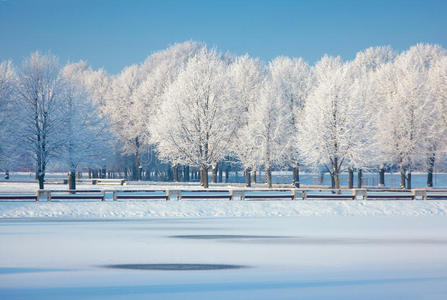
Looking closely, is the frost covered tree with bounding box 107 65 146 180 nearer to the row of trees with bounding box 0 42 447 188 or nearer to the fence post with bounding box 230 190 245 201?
the row of trees with bounding box 0 42 447 188

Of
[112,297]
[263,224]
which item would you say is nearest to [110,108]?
[263,224]

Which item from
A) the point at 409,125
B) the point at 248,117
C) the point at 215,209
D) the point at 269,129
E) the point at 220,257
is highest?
the point at 248,117

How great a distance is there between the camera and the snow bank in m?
30.7

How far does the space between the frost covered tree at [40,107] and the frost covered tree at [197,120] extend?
35.3ft

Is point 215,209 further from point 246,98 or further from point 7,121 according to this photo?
point 246,98

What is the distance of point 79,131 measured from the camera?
50.6 metres

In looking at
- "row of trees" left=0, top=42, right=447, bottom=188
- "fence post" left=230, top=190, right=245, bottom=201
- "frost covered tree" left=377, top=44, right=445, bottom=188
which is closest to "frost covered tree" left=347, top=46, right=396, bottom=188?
"row of trees" left=0, top=42, right=447, bottom=188

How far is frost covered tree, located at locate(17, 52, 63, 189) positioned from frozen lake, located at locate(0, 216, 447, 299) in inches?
915

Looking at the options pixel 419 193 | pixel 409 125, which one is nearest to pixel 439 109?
pixel 409 125

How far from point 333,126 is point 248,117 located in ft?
41.7

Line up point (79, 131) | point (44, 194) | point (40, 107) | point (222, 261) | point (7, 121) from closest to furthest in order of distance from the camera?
point (222, 261)
point (44, 194)
point (7, 121)
point (40, 107)
point (79, 131)

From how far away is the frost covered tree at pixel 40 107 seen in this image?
46.4m

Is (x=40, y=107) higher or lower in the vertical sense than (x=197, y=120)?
higher

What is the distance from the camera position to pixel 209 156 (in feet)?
170
